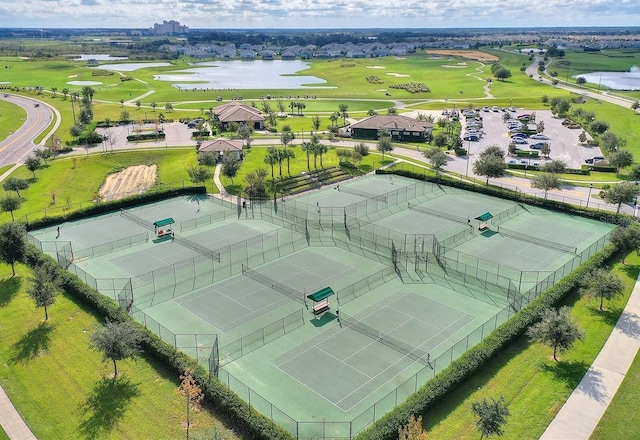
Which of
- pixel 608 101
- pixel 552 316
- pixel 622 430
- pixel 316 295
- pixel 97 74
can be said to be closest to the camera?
pixel 622 430

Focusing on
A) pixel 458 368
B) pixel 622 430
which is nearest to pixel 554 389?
pixel 622 430

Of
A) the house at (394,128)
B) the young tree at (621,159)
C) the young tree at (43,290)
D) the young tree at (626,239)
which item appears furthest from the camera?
the house at (394,128)

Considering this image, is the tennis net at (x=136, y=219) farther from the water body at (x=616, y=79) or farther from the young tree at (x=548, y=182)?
the water body at (x=616, y=79)

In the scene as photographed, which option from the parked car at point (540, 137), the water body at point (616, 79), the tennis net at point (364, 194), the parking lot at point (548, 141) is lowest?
the water body at point (616, 79)

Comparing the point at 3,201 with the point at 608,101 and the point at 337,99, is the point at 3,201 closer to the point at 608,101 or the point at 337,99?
the point at 337,99

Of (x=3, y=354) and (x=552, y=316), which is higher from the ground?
(x=552, y=316)

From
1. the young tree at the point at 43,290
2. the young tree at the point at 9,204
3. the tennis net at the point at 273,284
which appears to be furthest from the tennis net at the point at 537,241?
the young tree at the point at 9,204

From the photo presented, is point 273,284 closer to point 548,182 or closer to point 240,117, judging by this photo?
point 548,182
